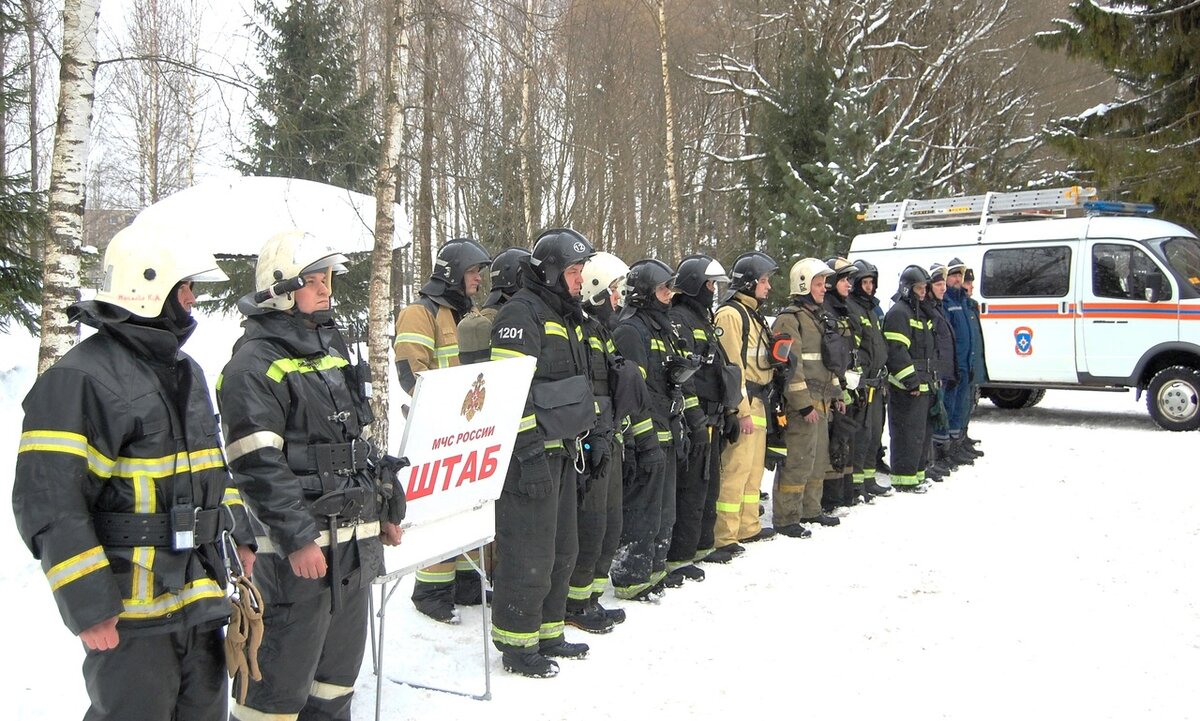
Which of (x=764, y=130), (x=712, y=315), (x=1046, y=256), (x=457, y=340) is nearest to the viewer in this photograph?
(x=457, y=340)

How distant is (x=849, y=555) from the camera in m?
7.68

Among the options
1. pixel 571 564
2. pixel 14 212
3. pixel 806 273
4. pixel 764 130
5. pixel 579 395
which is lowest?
pixel 571 564

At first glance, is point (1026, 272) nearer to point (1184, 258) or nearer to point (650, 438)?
point (1184, 258)

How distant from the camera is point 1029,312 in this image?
45.5ft

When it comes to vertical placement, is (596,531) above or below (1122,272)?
below

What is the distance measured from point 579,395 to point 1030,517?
5.41 m

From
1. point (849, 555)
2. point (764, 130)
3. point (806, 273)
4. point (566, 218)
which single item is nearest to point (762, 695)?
point (849, 555)

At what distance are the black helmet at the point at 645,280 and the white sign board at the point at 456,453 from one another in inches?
86.7

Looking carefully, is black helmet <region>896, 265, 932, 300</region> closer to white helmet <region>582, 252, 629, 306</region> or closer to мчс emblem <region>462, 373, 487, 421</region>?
white helmet <region>582, 252, 629, 306</region>

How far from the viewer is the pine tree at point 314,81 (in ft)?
43.3

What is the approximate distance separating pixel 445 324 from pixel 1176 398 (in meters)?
10.6

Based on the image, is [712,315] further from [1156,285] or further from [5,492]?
[1156,285]

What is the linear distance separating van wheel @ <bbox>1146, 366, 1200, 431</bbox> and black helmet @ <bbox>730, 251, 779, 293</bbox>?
7.65 metres

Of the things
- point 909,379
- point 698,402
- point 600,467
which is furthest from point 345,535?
point 909,379
